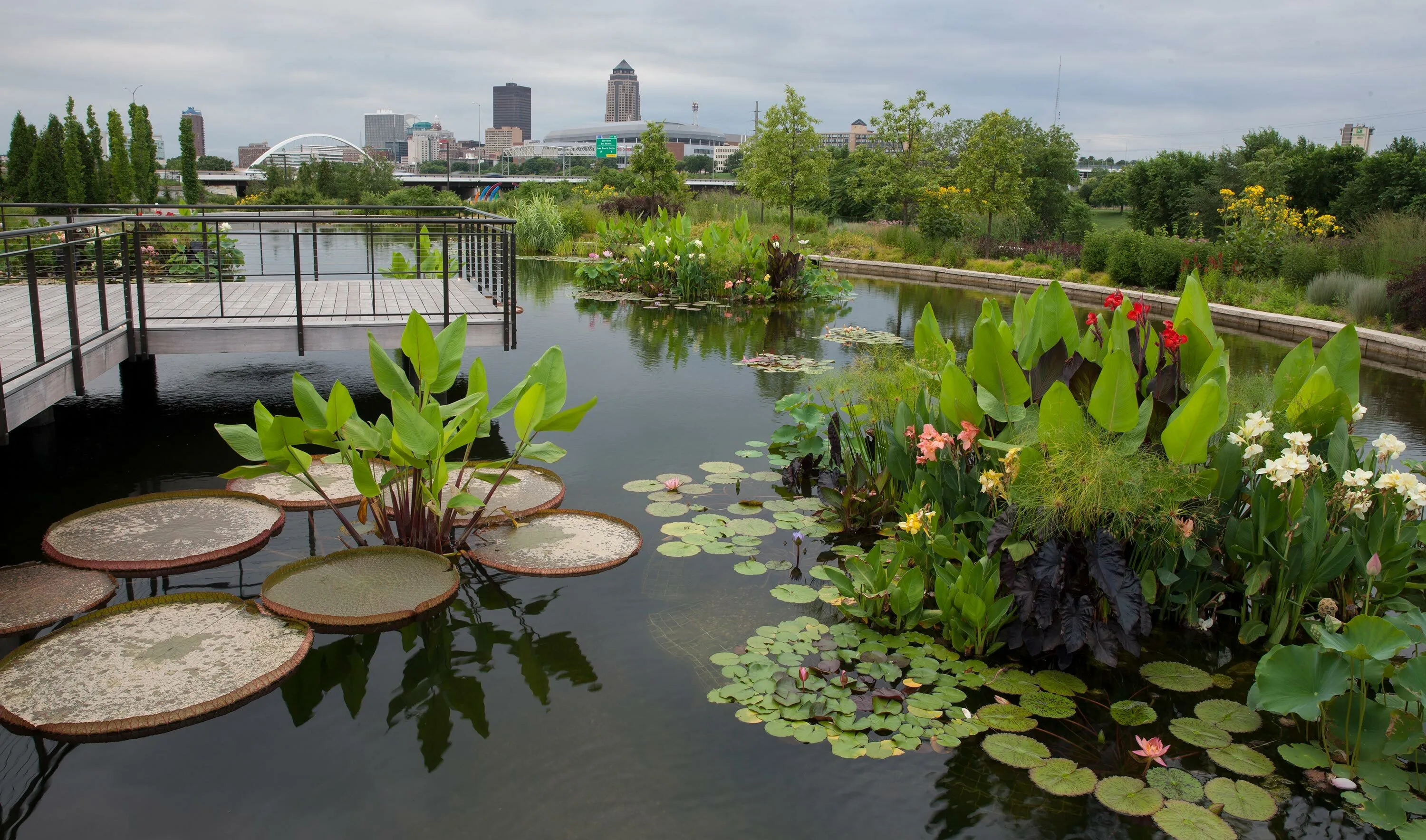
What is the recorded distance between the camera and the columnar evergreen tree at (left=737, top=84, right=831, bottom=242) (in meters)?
22.6

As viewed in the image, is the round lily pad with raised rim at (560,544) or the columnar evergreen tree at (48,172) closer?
the round lily pad with raised rim at (560,544)

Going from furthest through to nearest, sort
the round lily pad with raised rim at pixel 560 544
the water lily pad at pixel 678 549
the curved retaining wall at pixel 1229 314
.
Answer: the curved retaining wall at pixel 1229 314, the water lily pad at pixel 678 549, the round lily pad with raised rim at pixel 560 544

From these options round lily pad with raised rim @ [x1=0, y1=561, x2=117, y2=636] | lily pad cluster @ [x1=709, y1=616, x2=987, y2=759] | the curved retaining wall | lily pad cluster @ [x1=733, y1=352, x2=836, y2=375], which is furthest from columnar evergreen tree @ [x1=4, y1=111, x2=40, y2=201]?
lily pad cluster @ [x1=709, y1=616, x2=987, y2=759]

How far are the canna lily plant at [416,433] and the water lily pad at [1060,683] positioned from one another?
2.19 meters

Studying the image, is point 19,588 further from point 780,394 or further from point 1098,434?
point 780,394

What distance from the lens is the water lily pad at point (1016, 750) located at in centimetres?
292

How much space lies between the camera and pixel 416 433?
12.4 feet

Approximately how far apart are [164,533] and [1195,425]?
437cm

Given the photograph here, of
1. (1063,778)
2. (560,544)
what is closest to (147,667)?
(560,544)

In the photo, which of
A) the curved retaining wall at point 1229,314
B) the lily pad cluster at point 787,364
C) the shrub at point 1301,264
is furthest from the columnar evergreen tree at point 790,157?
the lily pad cluster at point 787,364

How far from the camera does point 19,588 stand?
3.70m

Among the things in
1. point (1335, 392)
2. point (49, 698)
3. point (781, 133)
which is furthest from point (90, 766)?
point (781, 133)

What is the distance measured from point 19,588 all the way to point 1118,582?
4.25m

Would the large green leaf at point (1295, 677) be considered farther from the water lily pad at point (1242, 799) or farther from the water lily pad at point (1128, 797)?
the water lily pad at point (1128, 797)
